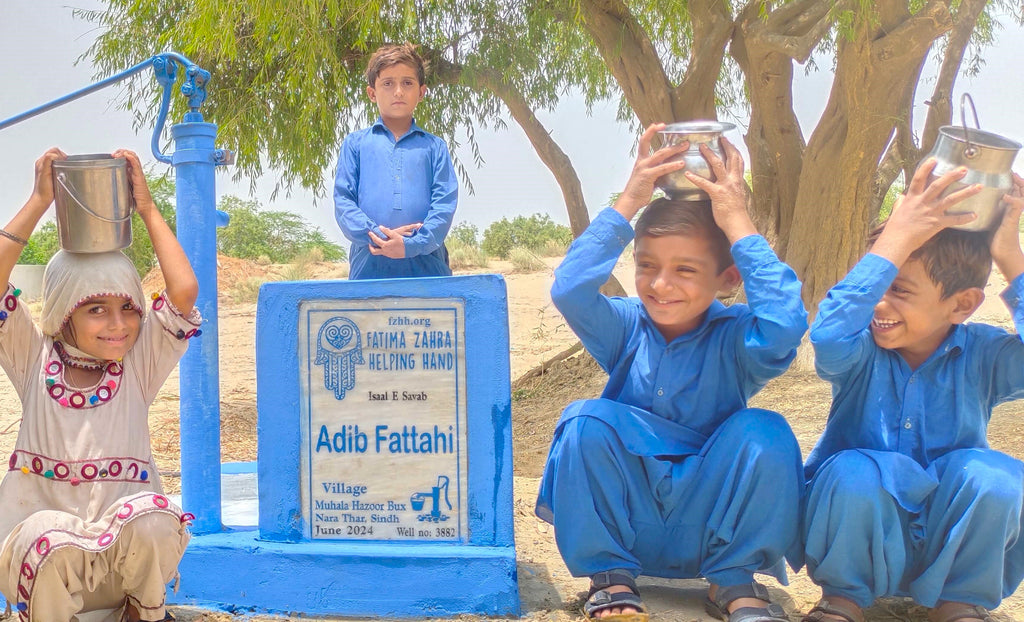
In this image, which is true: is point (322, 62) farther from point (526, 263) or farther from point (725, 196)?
point (526, 263)

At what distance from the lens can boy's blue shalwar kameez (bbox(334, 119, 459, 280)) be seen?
12.5ft

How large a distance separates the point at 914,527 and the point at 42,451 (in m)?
2.30

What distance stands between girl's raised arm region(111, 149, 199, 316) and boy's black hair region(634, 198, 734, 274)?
1298mm

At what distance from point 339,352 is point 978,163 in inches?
73.2

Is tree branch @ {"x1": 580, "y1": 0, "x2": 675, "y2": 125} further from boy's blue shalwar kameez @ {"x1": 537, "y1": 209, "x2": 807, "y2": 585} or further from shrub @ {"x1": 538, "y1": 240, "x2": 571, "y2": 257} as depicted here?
shrub @ {"x1": 538, "y1": 240, "x2": 571, "y2": 257}

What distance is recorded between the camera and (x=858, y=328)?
2617mm

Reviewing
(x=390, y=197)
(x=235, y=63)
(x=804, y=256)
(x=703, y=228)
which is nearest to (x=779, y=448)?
(x=703, y=228)

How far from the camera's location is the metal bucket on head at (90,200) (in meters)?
2.59

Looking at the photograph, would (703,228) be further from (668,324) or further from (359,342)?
(359,342)

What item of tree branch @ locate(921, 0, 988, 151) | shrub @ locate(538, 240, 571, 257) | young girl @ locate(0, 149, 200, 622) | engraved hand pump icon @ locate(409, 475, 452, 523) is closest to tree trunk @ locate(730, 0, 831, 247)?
tree branch @ locate(921, 0, 988, 151)

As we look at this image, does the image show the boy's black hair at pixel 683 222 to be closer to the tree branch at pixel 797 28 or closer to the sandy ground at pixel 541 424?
the sandy ground at pixel 541 424

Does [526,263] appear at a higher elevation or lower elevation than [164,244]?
higher

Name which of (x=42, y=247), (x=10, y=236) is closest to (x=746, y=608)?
(x=10, y=236)

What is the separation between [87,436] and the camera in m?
2.59
